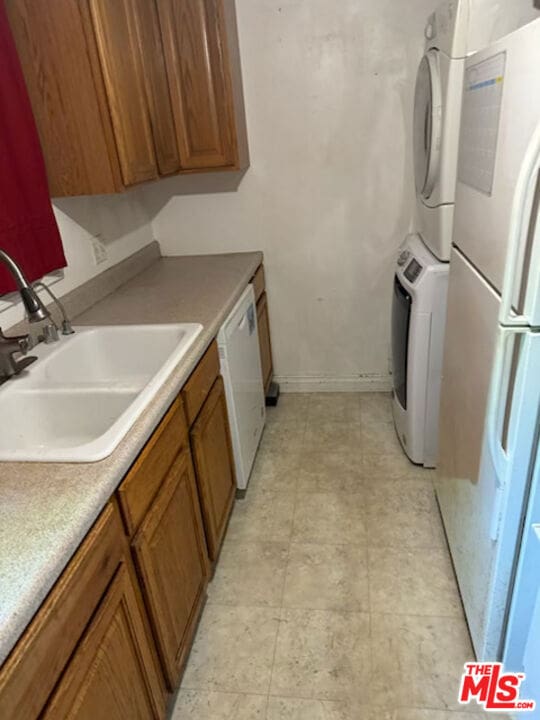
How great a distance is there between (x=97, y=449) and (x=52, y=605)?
33 centimetres

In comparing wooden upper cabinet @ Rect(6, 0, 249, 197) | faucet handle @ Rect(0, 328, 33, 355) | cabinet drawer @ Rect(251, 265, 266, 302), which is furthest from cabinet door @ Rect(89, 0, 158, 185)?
cabinet drawer @ Rect(251, 265, 266, 302)

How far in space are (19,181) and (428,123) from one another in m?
1.53

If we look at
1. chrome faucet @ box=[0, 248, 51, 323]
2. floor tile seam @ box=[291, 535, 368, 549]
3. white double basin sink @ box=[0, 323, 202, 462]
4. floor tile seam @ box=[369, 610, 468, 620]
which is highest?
chrome faucet @ box=[0, 248, 51, 323]

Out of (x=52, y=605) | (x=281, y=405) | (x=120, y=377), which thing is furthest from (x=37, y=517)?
(x=281, y=405)

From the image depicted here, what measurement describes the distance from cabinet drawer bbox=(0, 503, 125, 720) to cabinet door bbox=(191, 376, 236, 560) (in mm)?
579

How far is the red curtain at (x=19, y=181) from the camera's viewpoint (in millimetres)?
1520

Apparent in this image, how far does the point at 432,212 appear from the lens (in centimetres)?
211

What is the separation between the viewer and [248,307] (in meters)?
2.34

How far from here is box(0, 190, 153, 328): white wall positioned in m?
1.92

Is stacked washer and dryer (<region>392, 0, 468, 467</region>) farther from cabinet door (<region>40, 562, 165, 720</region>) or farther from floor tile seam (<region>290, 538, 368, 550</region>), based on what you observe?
cabinet door (<region>40, 562, 165, 720</region>)

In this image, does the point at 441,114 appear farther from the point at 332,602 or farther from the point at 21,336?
the point at 332,602

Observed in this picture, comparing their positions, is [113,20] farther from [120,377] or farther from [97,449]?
[97,449]

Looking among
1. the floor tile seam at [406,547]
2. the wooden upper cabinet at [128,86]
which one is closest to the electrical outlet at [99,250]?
the wooden upper cabinet at [128,86]
